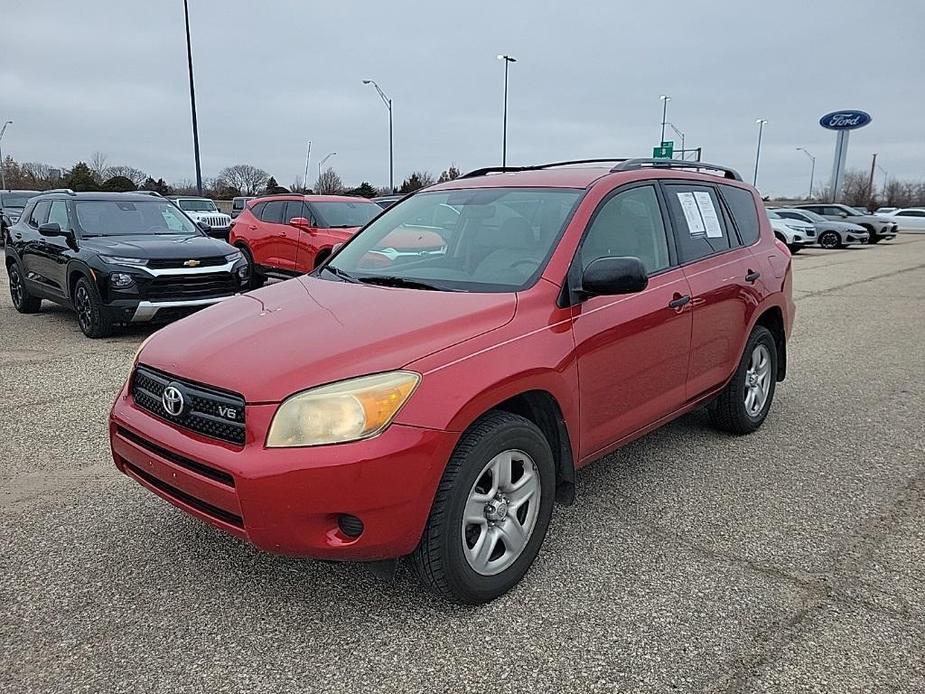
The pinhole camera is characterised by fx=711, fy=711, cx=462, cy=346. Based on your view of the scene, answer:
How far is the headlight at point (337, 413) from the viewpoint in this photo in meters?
2.46

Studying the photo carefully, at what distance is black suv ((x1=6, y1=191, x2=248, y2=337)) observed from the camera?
775 cm

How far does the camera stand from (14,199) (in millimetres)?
23938

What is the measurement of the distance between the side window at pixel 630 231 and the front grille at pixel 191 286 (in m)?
5.80

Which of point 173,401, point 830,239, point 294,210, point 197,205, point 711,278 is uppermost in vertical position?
point 294,210

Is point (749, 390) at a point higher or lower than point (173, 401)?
lower

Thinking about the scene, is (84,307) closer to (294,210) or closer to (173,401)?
(294,210)

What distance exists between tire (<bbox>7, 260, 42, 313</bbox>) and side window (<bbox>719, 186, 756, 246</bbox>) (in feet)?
29.6

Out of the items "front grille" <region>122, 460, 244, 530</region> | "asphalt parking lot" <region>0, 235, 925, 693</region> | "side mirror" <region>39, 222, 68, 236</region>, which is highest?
"side mirror" <region>39, 222, 68, 236</region>

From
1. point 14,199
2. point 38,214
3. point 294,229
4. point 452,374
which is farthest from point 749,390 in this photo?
point 14,199

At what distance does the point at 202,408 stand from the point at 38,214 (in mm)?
8651

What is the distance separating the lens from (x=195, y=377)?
273 cm

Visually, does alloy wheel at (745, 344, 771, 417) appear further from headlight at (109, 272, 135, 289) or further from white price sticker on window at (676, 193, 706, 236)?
headlight at (109, 272, 135, 289)

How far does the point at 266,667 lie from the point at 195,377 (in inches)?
42.9

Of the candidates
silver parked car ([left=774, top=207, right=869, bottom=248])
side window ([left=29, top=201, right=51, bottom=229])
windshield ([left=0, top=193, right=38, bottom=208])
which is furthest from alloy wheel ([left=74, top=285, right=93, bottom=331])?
silver parked car ([left=774, top=207, right=869, bottom=248])
